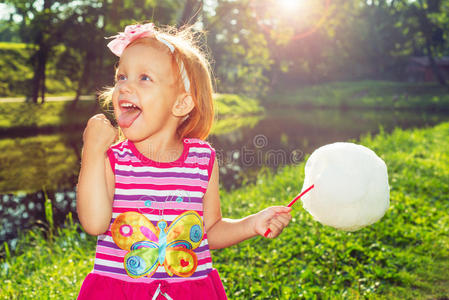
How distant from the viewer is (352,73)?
45.2 m

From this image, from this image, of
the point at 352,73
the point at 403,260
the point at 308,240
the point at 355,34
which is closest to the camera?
the point at 403,260

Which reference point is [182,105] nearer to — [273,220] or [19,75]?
[273,220]

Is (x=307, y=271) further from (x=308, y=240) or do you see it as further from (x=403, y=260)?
(x=403, y=260)

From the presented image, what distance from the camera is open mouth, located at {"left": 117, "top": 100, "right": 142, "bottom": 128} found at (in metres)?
1.52

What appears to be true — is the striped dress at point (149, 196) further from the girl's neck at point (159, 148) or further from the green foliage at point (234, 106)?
the green foliage at point (234, 106)

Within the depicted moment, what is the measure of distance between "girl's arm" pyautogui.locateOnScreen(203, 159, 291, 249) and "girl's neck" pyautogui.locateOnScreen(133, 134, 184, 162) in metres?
0.18

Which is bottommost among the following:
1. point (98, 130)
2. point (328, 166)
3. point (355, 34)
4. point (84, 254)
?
point (84, 254)

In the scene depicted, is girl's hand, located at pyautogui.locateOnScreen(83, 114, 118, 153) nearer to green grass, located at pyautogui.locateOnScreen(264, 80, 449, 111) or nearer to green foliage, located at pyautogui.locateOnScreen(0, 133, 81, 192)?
green foliage, located at pyautogui.locateOnScreen(0, 133, 81, 192)

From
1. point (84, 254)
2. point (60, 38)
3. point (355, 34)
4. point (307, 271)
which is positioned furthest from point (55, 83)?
point (355, 34)

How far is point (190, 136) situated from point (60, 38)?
19.9m

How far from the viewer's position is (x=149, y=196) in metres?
1.54

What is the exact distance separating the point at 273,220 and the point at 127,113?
0.74m

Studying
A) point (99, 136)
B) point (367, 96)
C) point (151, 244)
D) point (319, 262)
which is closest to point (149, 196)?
point (151, 244)

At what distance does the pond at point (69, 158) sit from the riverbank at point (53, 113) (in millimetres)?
1145
